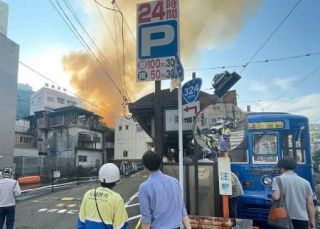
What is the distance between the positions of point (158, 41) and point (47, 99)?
49561 millimetres

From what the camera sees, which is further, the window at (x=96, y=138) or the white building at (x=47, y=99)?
the white building at (x=47, y=99)

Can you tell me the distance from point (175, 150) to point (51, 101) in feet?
148

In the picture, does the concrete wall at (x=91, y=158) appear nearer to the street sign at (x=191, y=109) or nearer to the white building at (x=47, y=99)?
the white building at (x=47, y=99)

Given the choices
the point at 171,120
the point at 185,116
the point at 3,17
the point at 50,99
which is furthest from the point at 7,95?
the point at 50,99

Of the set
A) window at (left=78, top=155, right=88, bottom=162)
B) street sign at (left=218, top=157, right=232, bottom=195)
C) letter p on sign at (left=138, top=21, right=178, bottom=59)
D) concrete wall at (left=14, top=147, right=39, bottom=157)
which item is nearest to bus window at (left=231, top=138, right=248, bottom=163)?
street sign at (left=218, top=157, right=232, bottom=195)

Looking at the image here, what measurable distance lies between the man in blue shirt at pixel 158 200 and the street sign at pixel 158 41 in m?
2.44

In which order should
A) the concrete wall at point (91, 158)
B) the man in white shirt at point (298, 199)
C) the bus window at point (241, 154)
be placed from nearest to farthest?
the man in white shirt at point (298, 199)
the bus window at point (241, 154)
the concrete wall at point (91, 158)

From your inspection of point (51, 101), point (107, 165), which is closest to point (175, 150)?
point (107, 165)

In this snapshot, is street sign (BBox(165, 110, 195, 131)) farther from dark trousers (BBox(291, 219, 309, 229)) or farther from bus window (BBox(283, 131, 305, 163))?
bus window (BBox(283, 131, 305, 163))

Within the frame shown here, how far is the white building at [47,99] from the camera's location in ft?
167

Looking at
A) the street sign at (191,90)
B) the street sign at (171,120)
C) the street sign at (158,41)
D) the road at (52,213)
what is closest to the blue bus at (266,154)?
the street sign at (171,120)

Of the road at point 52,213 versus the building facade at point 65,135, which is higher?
the building facade at point 65,135

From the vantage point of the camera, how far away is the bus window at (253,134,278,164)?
26.0 feet

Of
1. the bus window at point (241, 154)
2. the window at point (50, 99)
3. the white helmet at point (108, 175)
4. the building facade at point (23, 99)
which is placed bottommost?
the white helmet at point (108, 175)
